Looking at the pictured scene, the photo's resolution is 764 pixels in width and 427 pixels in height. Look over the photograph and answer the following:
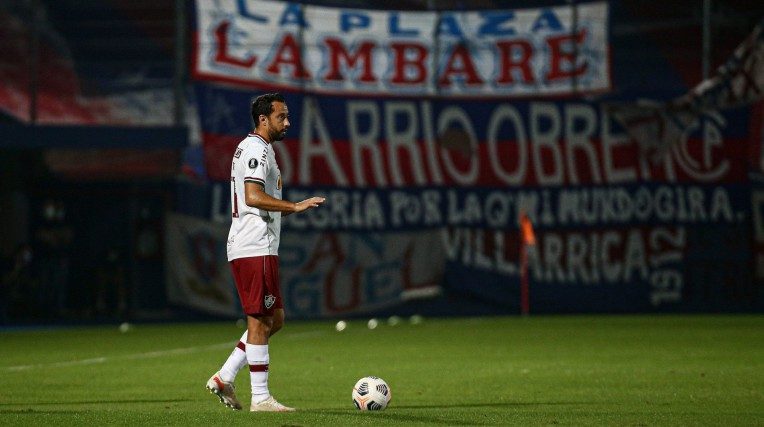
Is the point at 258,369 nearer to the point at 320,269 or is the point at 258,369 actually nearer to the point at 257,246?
the point at 257,246

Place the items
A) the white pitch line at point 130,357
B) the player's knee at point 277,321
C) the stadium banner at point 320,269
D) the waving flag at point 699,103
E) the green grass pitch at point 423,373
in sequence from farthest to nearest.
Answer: the waving flag at point 699,103
the stadium banner at point 320,269
the white pitch line at point 130,357
the player's knee at point 277,321
the green grass pitch at point 423,373

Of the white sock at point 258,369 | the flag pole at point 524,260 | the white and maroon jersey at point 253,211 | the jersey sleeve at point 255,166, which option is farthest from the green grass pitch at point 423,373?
the flag pole at point 524,260

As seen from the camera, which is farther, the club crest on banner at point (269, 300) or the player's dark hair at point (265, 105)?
the player's dark hair at point (265, 105)

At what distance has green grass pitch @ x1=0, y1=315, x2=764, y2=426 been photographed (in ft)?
30.1

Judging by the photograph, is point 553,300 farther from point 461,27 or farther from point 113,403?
point 113,403

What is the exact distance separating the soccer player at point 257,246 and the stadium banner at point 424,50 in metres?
15.4

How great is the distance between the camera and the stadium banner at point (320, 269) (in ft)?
79.8

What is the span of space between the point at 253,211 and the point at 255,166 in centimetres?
30

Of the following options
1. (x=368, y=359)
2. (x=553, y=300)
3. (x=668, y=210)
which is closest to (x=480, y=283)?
(x=553, y=300)

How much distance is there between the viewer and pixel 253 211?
9305 mm

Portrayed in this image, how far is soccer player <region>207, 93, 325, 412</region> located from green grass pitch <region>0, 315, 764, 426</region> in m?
0.26

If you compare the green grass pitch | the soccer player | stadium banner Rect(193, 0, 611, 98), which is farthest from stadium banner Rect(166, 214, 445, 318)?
the soccer player

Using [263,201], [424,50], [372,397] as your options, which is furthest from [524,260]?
[263,201]

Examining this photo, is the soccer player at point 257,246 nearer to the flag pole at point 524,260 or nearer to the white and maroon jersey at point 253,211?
the white and maroon jersey at point 253,211
